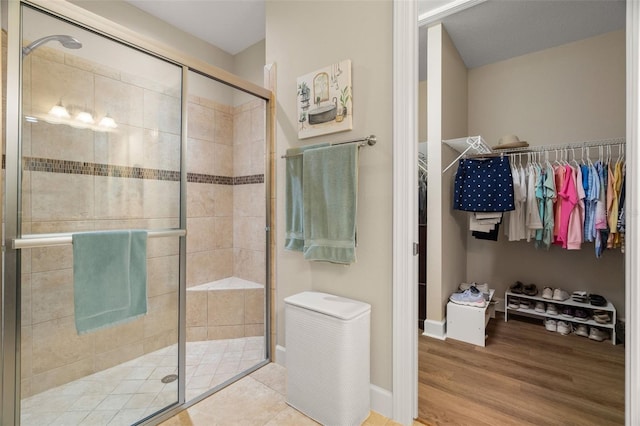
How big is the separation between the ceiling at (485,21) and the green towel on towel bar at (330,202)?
1664mm

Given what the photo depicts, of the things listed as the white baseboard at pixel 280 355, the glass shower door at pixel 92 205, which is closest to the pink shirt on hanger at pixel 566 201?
the white baseboard at pixel 280 355

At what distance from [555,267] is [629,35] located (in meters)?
2.44

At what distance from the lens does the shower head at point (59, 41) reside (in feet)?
4.03

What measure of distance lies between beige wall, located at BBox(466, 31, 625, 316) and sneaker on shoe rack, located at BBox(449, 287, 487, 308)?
2.87 feet

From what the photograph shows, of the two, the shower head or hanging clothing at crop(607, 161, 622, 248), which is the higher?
the shower head

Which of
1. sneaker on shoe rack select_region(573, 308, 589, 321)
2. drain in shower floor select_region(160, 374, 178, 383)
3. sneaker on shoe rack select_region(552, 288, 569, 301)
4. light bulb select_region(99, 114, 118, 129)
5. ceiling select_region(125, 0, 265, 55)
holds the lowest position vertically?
drain in shower floor select_region(160, 374, 178, 383)

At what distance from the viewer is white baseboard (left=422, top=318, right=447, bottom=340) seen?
2609 mm

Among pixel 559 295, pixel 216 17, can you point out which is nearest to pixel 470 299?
pixel 559 295

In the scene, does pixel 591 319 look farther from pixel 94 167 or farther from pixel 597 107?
pixel 94 167

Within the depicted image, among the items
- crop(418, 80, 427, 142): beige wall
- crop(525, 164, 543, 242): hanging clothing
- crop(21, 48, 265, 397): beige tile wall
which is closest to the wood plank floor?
crop(525, 164, 543, 242): hanging clothing

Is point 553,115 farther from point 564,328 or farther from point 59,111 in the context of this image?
point 59,111

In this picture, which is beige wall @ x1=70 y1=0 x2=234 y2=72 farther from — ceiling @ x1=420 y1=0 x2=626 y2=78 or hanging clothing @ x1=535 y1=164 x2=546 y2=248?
hanging clothing @ x1=535 y1=164 x2=546 y2=248

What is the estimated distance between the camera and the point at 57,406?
1443 millimetres

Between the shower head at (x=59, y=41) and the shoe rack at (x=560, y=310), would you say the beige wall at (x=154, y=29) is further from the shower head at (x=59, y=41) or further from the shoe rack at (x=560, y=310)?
the shoe rack at (x=560, y=310)
